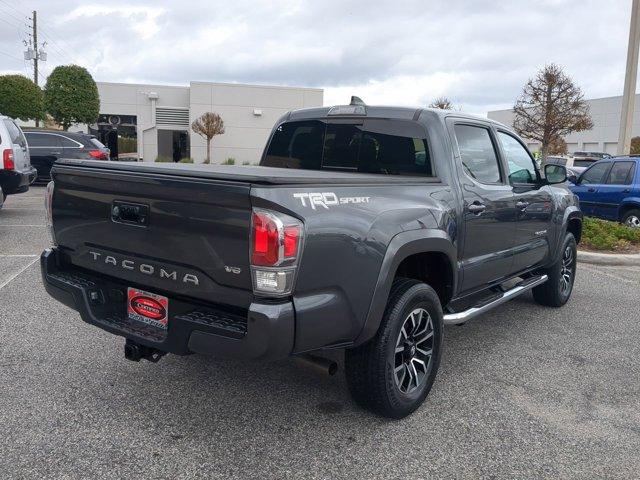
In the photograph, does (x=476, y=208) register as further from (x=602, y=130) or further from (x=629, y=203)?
(x=602, y=130)

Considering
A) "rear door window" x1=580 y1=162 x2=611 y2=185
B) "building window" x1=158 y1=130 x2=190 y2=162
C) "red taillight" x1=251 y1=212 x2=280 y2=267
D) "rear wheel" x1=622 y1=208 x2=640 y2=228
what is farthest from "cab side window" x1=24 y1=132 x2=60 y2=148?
"building window" x1=158 y1=130 x2=190 y2=162

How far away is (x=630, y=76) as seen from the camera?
1372 cm

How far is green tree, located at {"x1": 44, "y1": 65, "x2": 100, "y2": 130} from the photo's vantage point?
30188 mm

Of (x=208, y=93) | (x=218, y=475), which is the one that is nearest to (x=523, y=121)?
(x=218, y=475)

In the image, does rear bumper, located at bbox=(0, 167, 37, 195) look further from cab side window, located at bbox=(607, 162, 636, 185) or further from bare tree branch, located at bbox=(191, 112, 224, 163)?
bare tree branch, located at bbox=(191, 112, 224, 163)

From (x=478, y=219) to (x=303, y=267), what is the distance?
1.95 m

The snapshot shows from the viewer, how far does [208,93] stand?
117 feet

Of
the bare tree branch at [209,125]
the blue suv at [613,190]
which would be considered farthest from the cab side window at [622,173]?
the bare tree branch at [209,125]

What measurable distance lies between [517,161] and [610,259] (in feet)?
15.1

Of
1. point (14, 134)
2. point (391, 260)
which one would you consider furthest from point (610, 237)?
point (14, 134)

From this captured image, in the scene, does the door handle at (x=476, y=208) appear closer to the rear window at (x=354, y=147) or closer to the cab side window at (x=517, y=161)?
the rear window at (x=354, y=147)

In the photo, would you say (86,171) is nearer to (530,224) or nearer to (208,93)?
(530,224)

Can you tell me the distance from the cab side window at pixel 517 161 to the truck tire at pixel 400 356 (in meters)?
1.85

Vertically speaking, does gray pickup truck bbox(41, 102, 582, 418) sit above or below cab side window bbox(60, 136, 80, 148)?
below
